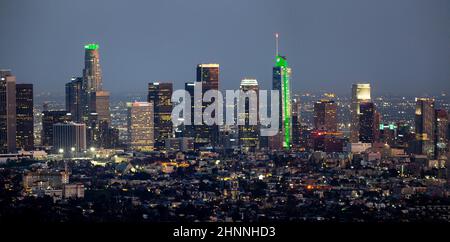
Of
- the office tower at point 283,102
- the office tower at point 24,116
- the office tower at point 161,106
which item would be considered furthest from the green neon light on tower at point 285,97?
the office tower at point 24,116

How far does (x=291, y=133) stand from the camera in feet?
95.8

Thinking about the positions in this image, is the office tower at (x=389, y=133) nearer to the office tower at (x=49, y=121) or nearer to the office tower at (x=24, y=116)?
the office tower at (x=49, y=121)

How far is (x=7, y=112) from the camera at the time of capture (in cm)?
2866

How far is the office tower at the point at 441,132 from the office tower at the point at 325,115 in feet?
15.5

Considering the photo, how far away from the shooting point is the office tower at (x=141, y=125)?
29.9m

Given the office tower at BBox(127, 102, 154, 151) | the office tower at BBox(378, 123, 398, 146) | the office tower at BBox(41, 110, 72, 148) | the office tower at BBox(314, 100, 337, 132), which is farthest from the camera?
the office tower at BBox(127, 102, 154, 151)

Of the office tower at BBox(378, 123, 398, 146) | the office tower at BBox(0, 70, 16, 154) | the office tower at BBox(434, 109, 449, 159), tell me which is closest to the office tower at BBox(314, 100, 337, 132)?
the office tower at BBox(378, 123, 398, 146)

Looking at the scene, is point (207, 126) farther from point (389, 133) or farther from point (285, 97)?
point (389, 133)

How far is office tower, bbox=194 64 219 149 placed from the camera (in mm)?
28266

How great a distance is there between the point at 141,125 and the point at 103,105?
1.32 metres

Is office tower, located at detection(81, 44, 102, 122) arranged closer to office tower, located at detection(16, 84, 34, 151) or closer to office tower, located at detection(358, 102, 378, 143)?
office tower, located at detection(16, 84, 34, 151)

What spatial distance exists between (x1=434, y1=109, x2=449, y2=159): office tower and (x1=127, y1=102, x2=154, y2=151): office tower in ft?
29.0

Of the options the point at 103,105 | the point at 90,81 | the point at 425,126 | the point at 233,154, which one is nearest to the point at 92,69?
the point at 103,105
